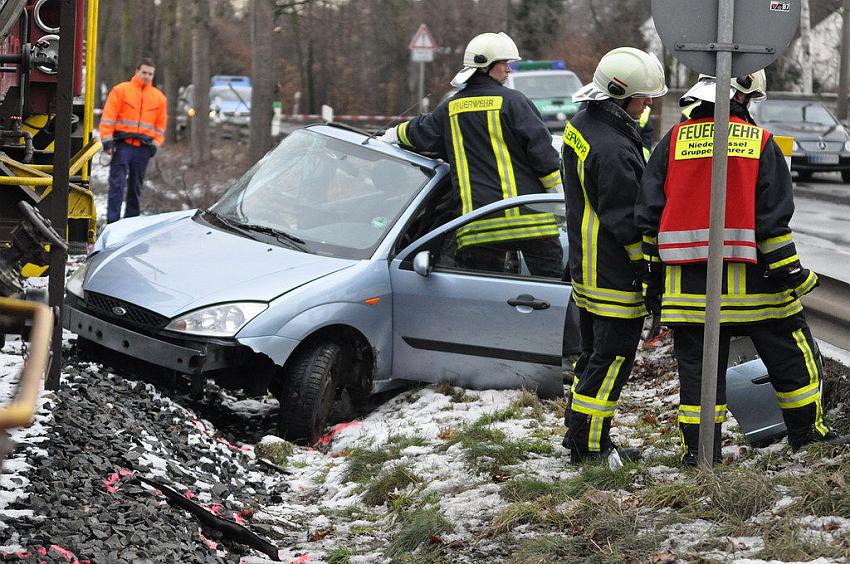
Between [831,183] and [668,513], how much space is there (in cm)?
1790

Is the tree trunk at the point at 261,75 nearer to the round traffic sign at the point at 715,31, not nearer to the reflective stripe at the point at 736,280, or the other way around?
the round traffic sign at the point at 715,31

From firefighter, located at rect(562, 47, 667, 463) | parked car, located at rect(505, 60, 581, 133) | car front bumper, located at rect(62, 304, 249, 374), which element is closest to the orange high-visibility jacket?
car front bumper, located at rect(62, 304, 249, 374)

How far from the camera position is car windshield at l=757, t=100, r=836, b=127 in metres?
22.3

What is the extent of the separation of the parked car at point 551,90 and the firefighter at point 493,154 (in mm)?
17813

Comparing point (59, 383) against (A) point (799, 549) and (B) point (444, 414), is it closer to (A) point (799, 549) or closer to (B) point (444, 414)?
(B) point (444, 414)

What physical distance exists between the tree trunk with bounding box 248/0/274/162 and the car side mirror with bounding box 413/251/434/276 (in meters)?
11.1

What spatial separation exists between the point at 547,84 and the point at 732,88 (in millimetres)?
21603

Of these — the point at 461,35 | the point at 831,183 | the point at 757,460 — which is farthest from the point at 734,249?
the point at 461,35

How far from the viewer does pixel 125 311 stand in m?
6.71

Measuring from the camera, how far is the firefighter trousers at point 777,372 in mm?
5363

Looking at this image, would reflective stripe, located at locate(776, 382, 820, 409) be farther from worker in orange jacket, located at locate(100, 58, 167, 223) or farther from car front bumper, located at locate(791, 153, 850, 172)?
car front bumper, located at locate(791, 153, 850, 172)

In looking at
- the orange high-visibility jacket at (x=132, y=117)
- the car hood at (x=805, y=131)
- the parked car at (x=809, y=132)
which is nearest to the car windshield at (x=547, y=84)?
the parked car at (x=809, y=132)

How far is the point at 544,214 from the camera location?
7301 millimetres

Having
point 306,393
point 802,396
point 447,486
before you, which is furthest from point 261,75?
point 802,396
